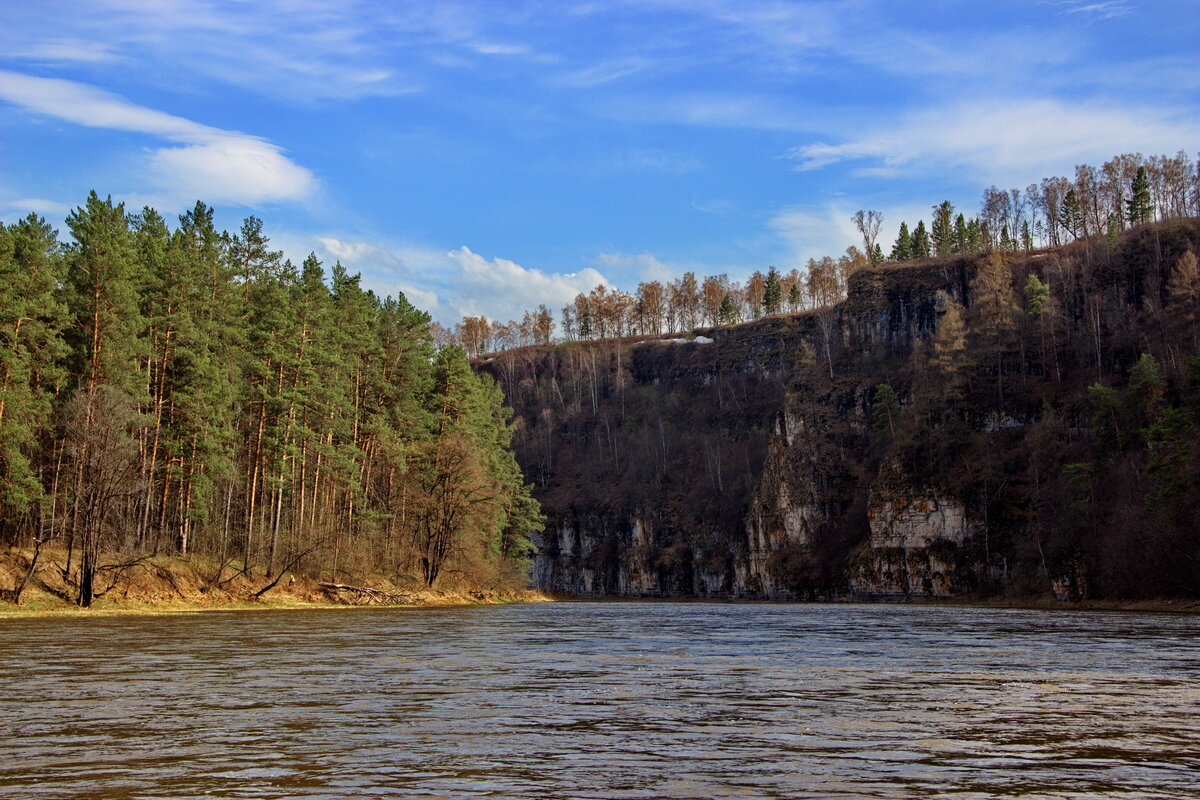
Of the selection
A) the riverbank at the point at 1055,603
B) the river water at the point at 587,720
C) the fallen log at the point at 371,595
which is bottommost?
the riverbank at the point at 1055,603

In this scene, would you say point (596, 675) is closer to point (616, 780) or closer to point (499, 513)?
point (616, 780)

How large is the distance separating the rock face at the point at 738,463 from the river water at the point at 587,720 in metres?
81.0

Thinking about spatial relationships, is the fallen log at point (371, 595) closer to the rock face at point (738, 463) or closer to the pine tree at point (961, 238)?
the rock face at point (738, 463)

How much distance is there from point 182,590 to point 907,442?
82.6 metres

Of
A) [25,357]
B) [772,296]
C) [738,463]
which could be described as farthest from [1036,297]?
[25,357]

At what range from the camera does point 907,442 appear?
111 meters

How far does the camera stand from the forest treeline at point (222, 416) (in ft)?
145

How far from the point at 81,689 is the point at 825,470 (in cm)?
11443

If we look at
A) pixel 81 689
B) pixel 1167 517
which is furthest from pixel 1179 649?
pixel 1167 517

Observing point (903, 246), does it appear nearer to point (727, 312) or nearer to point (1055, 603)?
point (727, 312)

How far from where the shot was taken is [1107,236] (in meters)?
139

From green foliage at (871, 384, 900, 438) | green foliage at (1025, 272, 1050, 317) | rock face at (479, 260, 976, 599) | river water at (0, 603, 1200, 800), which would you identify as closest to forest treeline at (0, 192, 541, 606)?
river water at (0, 603, 1200, 800)

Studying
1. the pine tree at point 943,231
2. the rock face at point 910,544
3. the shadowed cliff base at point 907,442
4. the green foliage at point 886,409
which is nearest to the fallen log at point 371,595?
the shadowed cliff base at point 907,442

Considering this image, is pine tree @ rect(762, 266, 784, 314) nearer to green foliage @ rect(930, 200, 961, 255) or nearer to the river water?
green foliage @ rect(930, 200, 961, 255)
